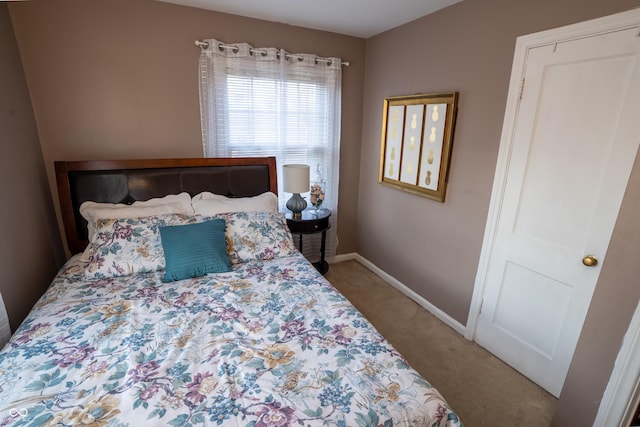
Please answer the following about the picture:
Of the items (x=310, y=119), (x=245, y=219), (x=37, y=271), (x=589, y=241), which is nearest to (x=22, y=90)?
(x=37, y=271)

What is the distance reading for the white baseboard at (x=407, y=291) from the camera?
2.47 meters

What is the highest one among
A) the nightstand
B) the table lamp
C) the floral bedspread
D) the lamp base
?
the table lamp

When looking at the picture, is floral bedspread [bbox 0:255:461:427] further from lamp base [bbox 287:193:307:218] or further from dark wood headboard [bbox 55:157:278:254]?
lamp base [bbox 287:193:307:218]

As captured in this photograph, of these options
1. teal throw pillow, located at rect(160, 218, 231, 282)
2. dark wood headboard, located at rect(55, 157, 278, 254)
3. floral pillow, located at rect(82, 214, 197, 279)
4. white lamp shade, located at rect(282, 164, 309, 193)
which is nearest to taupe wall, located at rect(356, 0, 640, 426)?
white lamp shade, located at rect(282, 164, 309, 193)

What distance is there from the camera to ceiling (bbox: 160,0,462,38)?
2217mm

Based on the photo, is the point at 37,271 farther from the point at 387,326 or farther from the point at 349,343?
the point at 387,326

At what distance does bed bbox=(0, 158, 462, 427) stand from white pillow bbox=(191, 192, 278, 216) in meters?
0.01

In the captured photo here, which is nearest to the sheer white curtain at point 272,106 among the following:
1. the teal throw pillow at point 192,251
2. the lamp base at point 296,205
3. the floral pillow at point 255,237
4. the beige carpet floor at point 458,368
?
the lamp base at point 296,205

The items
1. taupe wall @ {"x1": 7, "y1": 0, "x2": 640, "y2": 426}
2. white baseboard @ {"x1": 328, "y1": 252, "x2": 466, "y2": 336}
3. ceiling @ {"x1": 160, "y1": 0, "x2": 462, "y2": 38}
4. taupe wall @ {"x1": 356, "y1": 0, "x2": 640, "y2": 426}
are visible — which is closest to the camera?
taupe wall @ {"x1": 356, "y1": 0, "x2": 640, "y2": 426}

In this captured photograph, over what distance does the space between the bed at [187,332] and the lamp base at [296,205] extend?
1.19ft

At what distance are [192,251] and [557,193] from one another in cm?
220

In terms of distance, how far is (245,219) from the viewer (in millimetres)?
2240

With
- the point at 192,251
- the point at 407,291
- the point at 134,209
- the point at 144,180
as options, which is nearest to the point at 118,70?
the point at 144,180

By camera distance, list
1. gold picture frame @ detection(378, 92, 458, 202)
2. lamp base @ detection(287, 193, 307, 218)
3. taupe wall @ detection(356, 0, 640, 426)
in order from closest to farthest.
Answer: taupe wall @ detection(356, 0, 640, 426) < gold picture frame @ detection(378, 92, 458, 202) < lamp base @ detection(287, 193, 307, 218)
